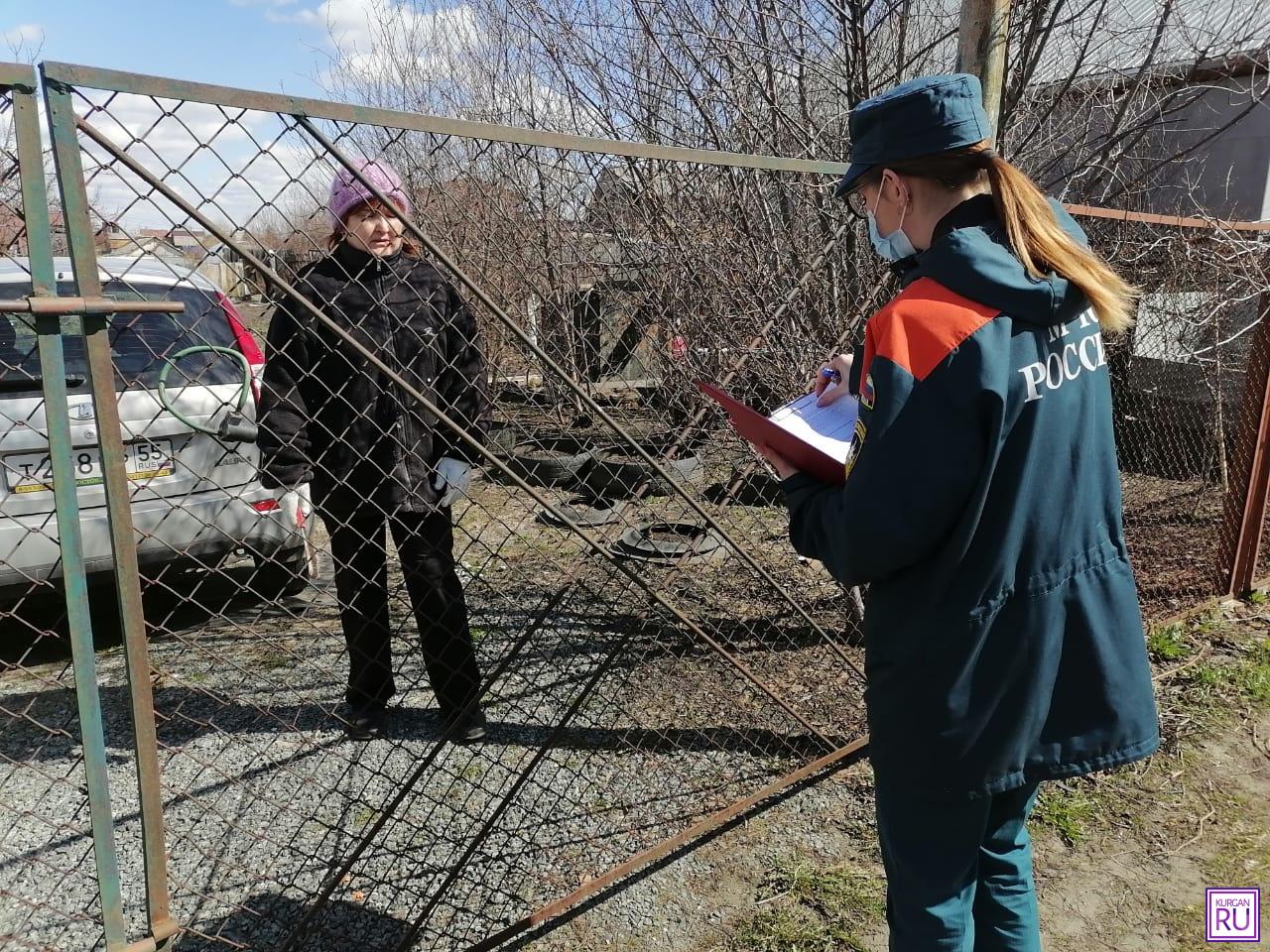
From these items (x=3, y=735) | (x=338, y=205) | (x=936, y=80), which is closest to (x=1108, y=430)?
(x=936, y=80)

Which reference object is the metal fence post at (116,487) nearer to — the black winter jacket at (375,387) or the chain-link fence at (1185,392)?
the black winter jacket at (375,387)

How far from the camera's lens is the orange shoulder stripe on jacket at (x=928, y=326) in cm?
134

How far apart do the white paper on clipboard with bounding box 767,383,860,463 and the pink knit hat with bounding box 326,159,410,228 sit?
0.99 meters

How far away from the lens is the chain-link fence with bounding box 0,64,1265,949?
6.88 feet

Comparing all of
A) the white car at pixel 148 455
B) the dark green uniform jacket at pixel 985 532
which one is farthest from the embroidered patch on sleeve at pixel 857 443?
the white car at pixel 148 455

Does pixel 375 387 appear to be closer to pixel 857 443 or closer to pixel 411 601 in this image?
pixel 411 601

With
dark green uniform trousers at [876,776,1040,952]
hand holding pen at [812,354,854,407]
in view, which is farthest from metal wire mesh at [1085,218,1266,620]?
dark green uniform trousers at [876,776,1040,952]

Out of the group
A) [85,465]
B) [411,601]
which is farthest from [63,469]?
[85,465]

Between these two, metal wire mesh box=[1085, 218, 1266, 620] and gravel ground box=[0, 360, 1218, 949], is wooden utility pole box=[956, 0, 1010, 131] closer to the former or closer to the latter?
metal wire mesh box=[1085, 218, 1266, 620]

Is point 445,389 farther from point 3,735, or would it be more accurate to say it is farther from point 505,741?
point 3,735

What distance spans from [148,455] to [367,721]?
1.33m

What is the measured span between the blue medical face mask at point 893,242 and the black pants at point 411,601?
1670 mm

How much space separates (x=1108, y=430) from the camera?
5.10ft

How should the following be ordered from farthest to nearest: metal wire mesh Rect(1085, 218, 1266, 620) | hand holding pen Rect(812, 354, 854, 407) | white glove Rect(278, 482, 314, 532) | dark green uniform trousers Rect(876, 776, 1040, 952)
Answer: metal wire mesh Rect(1085, 218, 1266, 620) < white glove Rect(278, 482, 314, 532) < hand holding pen Rect(812, 354, 854, 407) < dark green uniform trousers Rect(876, 776, 1040, 952)
